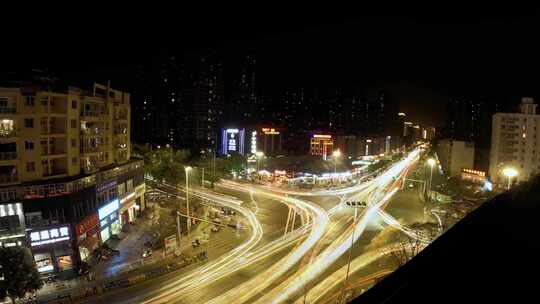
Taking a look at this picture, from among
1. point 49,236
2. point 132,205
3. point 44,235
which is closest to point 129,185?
point 132,205

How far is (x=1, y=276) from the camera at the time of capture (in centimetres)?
1108

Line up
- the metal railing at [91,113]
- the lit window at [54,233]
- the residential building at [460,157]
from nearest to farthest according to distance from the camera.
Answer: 1. the lit window at [54,233]
2. the metal railing at [91,113]
3. the residential building at [460,157]

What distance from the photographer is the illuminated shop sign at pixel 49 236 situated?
45.0ft

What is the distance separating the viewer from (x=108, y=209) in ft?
58.7

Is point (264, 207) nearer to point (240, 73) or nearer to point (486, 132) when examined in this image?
point (486, 132)

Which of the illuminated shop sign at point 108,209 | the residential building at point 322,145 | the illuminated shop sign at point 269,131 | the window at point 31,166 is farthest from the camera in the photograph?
the residential building at point 322,145

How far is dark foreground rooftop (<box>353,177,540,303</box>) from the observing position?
257 cm

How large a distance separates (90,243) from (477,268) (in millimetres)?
16061

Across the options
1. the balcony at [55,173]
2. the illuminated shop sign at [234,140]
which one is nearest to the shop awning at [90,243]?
the balcony at [55,173]

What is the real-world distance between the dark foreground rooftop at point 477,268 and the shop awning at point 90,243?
49.1 ft

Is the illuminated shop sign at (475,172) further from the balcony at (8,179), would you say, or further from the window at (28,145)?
the balcony at (8,179)

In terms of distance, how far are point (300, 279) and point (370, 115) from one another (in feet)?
327

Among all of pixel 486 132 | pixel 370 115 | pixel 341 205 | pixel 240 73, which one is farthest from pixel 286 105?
pixel 341 205

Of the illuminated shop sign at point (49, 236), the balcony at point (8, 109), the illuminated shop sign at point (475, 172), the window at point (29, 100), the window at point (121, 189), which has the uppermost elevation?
the window at point (29, 100)
